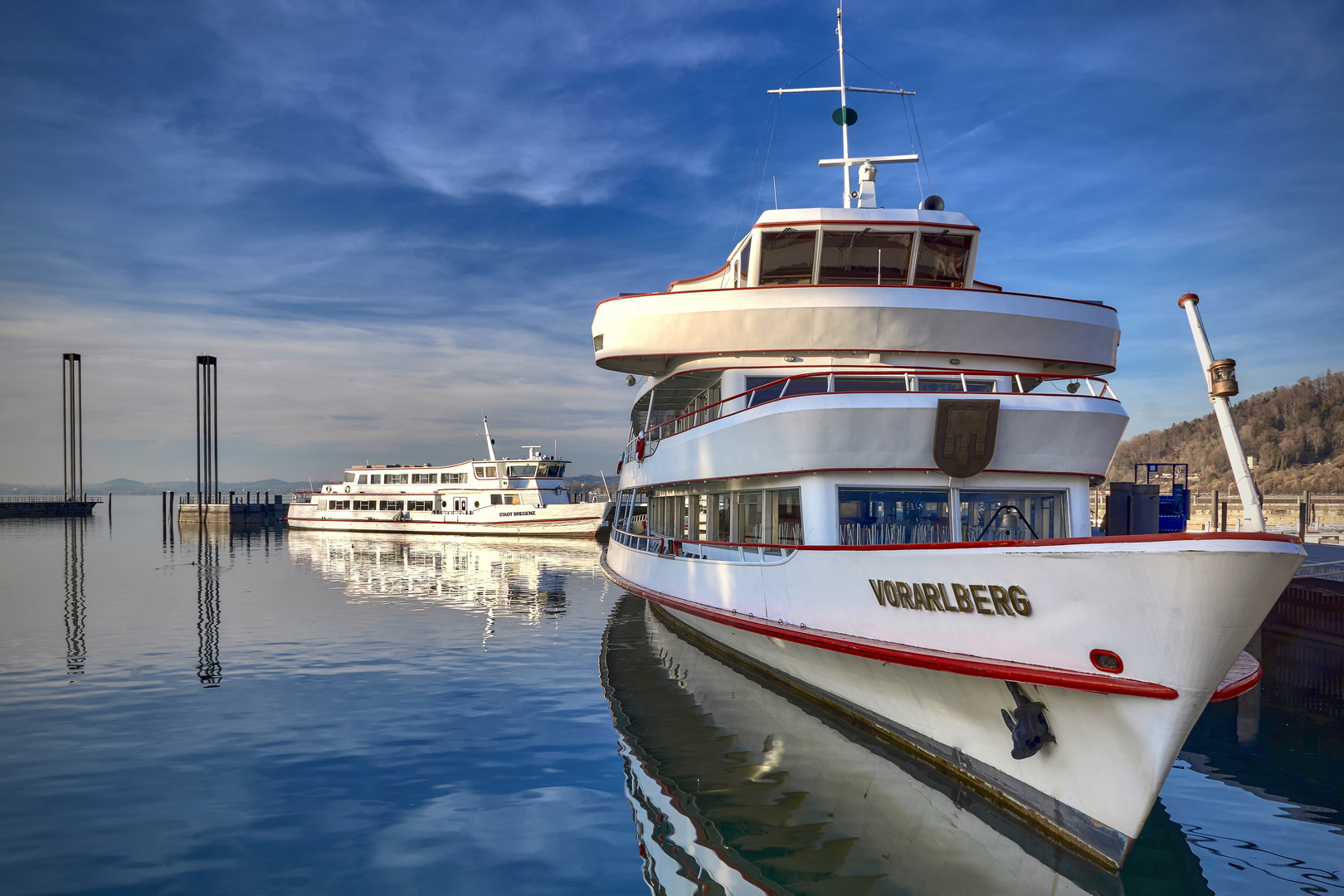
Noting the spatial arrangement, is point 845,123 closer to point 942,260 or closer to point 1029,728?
point 942,260

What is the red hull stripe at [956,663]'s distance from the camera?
246 inches

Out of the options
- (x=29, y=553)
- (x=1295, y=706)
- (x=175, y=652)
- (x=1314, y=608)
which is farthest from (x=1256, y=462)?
(x=29, y=553)

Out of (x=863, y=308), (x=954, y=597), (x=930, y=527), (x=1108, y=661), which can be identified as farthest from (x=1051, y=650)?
(x=863, y=308)

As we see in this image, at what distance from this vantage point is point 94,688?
14.1 meters

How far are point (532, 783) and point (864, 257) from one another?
33.2 feet

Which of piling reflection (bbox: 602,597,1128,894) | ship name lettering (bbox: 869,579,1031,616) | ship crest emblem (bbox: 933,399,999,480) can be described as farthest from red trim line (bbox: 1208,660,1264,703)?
ship crest emblem (bbox: 933,399,999,480)

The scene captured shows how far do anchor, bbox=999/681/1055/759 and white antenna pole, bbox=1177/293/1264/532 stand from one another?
2.37 meters

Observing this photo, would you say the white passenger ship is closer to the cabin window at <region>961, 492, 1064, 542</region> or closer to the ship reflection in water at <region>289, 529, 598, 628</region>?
the cabin window at <region>961, 492, 1064, 542</region>

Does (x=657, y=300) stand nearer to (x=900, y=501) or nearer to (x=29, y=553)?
(x=900, y=501)

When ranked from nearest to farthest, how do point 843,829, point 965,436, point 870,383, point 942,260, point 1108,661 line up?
point 1108,661
point 843,829
point 965,436
point 870,383
point 942,260

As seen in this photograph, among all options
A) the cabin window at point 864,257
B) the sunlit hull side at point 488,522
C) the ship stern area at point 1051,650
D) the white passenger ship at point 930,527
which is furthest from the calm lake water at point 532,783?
the sunlit hull side at point 488,522

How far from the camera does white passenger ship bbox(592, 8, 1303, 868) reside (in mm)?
6281

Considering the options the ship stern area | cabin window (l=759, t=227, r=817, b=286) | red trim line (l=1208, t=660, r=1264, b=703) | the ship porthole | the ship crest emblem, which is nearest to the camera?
the ship stern area

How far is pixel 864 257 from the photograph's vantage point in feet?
45.1
